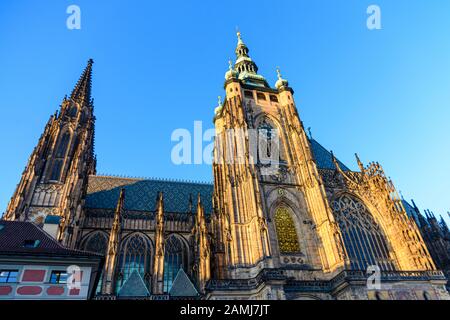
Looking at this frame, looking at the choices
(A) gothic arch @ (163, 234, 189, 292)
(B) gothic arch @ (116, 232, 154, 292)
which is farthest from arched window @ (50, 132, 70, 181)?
(A) gothic arch @ (163, 234, 189, 292)

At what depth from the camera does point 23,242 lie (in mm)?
18297

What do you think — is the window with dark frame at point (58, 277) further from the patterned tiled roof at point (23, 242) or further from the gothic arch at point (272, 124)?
the gothic arch at point (272, 124)

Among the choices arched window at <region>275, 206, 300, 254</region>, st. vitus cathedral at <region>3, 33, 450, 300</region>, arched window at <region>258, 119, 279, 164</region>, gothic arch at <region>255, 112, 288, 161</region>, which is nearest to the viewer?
st. vitus cathedral at <region>3, 33, 450, 300</region>

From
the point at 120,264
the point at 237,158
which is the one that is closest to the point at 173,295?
the point at 120,264

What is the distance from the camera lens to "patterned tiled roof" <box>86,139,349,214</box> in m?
36.4

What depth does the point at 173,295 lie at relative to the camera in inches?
1053

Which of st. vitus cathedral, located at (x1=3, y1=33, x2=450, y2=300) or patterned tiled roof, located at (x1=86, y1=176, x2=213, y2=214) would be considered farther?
Answer: patterned tiled roof, located at (x1=86, y1=176, x2=213, y2=214)

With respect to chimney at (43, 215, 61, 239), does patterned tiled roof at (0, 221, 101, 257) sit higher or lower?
lower

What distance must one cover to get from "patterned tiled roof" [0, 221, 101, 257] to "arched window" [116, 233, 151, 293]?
10.9 m

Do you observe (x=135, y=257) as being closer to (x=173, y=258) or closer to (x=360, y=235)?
(x=173, y=258)

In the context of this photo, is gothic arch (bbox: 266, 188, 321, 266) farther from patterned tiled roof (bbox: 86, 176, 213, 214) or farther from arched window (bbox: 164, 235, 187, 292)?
patterned tiled roof (bbox: 86, 176, 213, 214)

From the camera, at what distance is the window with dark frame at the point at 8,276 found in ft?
52.7

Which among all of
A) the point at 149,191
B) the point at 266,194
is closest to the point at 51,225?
the point at 149,191
